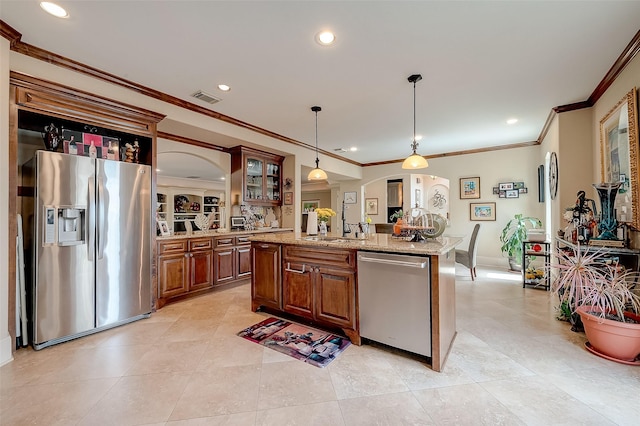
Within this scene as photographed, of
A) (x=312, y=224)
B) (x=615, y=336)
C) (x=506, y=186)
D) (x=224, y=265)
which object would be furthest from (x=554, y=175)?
(x=224, y=265)

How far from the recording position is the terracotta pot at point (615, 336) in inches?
80.0

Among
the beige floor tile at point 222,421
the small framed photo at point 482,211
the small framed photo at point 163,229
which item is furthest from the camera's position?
the small framed photo at point 482,211

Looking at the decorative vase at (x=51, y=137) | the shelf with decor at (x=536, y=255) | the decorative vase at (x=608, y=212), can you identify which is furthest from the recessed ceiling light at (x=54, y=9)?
the shelf with decor at (x=536, y=255)

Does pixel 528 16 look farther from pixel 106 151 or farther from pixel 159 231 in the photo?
pixel 159 231

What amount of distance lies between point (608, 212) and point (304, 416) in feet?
10.4

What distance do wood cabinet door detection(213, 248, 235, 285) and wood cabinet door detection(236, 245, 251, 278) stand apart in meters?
0.10

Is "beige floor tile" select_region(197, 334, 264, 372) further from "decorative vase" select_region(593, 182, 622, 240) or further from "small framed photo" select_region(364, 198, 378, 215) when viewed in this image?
"small framed photo" select_region(364, 198, 378, 215)

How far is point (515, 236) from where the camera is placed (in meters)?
5.21

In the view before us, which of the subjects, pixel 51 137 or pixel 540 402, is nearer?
pixel 540 402

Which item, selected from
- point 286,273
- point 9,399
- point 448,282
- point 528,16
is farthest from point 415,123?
point 9,399

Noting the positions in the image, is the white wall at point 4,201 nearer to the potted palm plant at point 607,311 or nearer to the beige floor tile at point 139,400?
the beige floor tile at point 139,400

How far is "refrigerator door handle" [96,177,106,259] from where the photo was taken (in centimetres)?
267

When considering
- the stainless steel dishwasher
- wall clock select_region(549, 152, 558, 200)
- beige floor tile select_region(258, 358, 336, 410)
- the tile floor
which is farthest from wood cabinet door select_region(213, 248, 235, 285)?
wall clock select_region(549, 152, 558, 200)

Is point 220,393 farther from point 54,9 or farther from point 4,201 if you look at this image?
point 54,9
